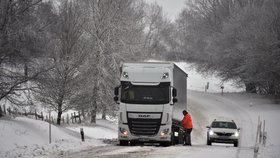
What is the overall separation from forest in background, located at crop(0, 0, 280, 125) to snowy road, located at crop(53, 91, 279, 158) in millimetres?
3737

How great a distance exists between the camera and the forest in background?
30.9 meters

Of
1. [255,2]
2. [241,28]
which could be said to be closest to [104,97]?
[241,28]

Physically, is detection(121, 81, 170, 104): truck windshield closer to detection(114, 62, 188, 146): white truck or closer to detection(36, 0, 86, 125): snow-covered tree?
detection(114, 62, 188, 146): white truck

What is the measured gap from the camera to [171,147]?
77.0 ft

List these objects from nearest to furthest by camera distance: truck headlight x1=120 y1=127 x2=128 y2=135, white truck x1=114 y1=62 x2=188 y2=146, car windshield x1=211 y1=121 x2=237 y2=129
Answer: white truck x1=114 y1=62 x2=188 y2=146
truck headlight x1=120 y1=127 x2=128 y2=135
car windshield x1=211 y1=121 x2=237 y2=129

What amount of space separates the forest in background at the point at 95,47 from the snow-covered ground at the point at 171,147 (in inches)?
94.7

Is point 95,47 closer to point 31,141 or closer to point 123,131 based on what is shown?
point 31,141

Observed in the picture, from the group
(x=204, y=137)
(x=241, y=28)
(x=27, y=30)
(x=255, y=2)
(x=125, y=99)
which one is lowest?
(x=204, y=137)

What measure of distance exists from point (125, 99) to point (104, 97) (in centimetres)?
2025

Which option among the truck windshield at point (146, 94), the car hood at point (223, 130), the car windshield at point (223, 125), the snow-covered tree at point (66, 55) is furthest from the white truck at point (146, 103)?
the snow-covered tree at point (66, 55)

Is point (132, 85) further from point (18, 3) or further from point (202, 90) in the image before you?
point (202, 90)

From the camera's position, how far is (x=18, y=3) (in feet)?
99.7

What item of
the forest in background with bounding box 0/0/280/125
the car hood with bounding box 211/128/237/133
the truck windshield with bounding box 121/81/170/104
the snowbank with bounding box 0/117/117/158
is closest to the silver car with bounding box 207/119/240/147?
the car hood with bounding box 211/128/237/133

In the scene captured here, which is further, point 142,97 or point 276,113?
point 276,113
